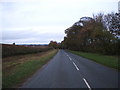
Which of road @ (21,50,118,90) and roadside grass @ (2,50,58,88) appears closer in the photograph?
→ road @ (21,50,118,90)

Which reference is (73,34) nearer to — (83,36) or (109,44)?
(83,36)

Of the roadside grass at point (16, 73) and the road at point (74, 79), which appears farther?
the roadside grass at point (16, 73)

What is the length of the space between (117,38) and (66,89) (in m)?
34.7

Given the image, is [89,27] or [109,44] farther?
[89,27]

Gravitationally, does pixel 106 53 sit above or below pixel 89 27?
below

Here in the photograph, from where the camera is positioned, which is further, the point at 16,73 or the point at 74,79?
the point at 16,73

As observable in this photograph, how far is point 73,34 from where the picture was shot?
263ft

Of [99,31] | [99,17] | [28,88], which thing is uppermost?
[99,17]

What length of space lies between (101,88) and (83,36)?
50203 millimetres

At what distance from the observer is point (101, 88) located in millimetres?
8195

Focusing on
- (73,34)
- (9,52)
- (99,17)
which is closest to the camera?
(9,52)

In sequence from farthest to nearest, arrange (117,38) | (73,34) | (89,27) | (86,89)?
(73,34) < (89,27) < (117,38) < (86,89)

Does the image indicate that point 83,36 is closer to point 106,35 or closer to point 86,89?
point 106,35

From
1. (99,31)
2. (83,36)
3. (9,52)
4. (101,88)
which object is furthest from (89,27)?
(101,88)
